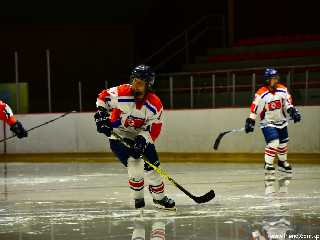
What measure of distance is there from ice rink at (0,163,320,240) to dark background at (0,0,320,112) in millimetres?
6399

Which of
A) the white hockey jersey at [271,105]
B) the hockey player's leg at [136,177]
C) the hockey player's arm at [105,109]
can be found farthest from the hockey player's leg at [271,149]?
the hockey player's arm at [105,109]

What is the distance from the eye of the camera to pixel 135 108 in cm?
636

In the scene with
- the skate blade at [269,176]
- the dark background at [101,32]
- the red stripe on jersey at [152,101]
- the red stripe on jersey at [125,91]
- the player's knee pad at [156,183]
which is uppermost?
the dark background at [101,32]

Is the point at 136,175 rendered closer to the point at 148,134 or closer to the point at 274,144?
the point at 148,134

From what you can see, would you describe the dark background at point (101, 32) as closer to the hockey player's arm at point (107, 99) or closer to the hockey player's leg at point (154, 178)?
the hockey player's arm at point (107, 99)

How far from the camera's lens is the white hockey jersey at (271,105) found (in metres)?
9.48

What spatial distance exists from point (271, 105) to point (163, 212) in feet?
12.4

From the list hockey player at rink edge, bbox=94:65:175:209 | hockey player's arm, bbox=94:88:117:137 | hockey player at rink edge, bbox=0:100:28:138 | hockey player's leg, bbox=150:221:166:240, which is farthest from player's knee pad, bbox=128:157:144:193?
hockey player at rink edge, bbox=0:100:28:138

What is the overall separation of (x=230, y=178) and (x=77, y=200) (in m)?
2.71

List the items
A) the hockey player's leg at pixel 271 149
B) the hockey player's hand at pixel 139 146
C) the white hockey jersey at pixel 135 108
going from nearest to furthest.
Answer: the hockey player's hand at pixel 139 146
the white hockey jersey at pixel 135 108
the hockey player's leg at pixel 271 149

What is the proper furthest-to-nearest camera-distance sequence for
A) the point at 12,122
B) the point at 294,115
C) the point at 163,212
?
A: the point at 294,115 < the point at 12,122 < the point at 163,212

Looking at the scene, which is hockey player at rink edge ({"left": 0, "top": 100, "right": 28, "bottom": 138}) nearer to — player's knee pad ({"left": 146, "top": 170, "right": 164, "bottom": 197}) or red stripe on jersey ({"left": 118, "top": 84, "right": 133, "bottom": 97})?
red stripe on jersey ({"left": 118, "top": 84, "right": 133, "bottom": 97})

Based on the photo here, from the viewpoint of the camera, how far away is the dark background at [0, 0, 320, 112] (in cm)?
1641

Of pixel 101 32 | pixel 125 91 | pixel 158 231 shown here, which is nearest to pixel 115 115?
pixel 125 91
